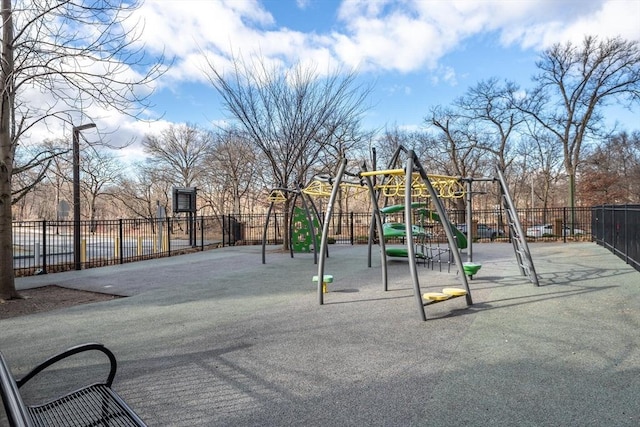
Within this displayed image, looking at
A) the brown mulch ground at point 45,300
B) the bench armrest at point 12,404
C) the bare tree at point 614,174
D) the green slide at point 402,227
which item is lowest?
the brown mulch ground at point 45,300

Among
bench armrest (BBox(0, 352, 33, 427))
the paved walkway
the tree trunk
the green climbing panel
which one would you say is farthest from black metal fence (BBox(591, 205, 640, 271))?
the tree trunk

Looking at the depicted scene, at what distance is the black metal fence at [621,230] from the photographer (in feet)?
30.0

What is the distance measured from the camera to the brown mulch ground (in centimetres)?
656

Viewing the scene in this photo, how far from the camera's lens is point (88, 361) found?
158 inches

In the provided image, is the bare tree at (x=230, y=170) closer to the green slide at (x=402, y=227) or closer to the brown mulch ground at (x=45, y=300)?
the green slide at (x=402, y=227)

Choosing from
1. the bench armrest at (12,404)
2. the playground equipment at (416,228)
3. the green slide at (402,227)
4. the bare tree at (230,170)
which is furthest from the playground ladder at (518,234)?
the bare tree at (230,170)

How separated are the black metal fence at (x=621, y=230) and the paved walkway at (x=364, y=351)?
177cm

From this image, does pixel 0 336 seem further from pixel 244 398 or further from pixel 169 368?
pixel 244 398

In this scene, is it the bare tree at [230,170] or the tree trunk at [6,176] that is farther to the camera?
the bare tree at [230,170]

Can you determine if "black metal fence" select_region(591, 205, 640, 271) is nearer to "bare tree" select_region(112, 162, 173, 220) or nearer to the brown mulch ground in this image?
the brown mulch ground

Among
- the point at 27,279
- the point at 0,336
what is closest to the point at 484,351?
the point at 0,336

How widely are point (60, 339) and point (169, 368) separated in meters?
2.03

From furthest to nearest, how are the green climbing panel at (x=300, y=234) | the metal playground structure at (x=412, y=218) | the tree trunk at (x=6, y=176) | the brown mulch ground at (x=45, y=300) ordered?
the green climbing panel at (x=300, y=234) → the tree trunk at (x=6, y=176) → the brown mulch ground at (x=45, y=300) → the metal playground structure at (x=412, y=218)

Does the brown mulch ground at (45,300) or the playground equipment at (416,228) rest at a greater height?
the playground equipment at (416,228)
